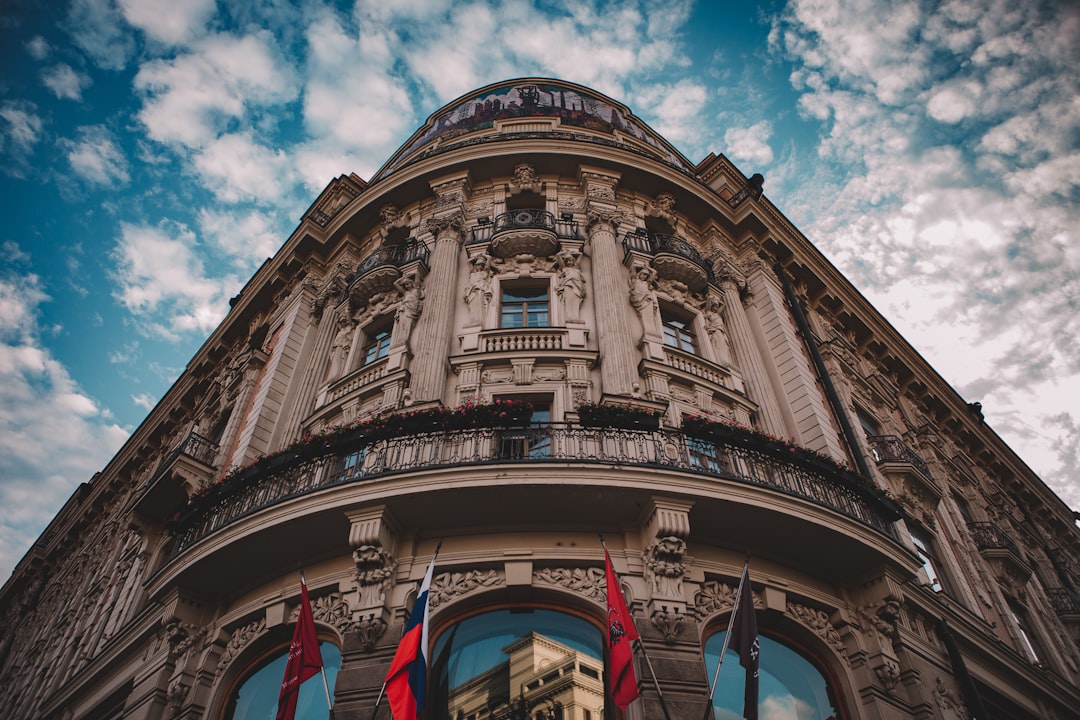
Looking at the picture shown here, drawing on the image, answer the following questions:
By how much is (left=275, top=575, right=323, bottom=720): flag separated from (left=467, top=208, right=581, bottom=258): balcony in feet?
37.7

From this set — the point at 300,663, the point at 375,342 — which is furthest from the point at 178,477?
the point at 300,663

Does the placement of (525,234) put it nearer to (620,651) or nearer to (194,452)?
(194,452)

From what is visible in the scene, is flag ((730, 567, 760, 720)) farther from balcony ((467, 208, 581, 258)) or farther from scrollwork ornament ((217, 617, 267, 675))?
balcony ((467, 208, 581, 258))

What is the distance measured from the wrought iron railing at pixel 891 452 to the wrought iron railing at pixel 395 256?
49.6ft

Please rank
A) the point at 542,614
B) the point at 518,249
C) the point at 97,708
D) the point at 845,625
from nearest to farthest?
the point at 542,614
the point at 845,625
the point at 97,708
the point at 518,249

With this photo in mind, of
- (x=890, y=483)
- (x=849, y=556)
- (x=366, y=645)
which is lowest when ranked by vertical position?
(x=366, y=645)

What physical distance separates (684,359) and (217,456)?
13.9 metres

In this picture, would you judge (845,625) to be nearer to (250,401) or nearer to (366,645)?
(366,645)

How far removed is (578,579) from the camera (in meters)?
11.3

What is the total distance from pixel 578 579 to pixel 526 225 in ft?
37.4

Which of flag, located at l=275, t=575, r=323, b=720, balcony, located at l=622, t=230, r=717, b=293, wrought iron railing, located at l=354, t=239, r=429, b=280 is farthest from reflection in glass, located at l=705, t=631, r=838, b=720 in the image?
wrought iron railing, located at l=354, t=239, r=429, b=280

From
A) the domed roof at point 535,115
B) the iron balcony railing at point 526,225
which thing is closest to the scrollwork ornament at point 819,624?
the iron balcony railing at point 526,225

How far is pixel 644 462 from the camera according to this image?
11.5 m

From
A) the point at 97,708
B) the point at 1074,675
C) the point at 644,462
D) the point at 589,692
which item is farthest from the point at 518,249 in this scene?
the point at 1074,675
